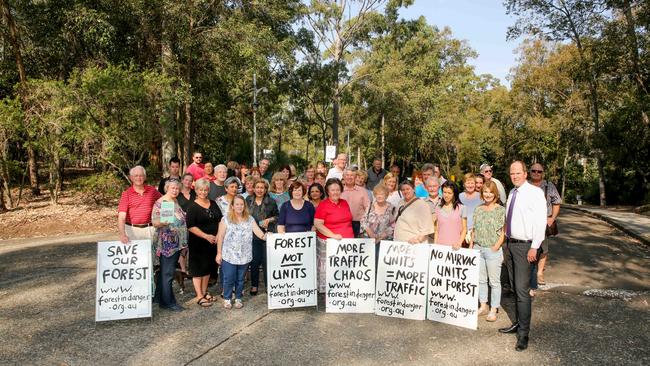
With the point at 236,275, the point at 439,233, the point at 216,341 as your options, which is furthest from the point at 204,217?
the point at 439,233

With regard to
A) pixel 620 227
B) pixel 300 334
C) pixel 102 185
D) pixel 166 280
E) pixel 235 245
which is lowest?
pixel 300 334

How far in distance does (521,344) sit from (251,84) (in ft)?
83.9

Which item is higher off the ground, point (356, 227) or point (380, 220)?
Result: point (380, 220)

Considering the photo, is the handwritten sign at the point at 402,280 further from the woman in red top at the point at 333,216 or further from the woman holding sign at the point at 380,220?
the woman in red top at the point at 333,216

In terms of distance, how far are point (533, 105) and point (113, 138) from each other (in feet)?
113

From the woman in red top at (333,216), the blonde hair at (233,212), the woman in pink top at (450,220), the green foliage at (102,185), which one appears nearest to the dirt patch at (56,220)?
the green foliage at (102,185)

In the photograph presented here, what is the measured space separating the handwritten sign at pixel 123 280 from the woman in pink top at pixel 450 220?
3.70m

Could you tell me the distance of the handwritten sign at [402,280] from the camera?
5.86 meters

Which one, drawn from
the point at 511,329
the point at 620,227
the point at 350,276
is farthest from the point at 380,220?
the point at 620,227

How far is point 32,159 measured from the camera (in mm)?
18859

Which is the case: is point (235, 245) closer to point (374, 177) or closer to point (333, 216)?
point (333, 216)

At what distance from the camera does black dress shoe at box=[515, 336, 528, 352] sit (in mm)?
4910

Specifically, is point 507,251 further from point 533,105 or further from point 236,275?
point 533,105

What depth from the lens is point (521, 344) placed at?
194 inches
